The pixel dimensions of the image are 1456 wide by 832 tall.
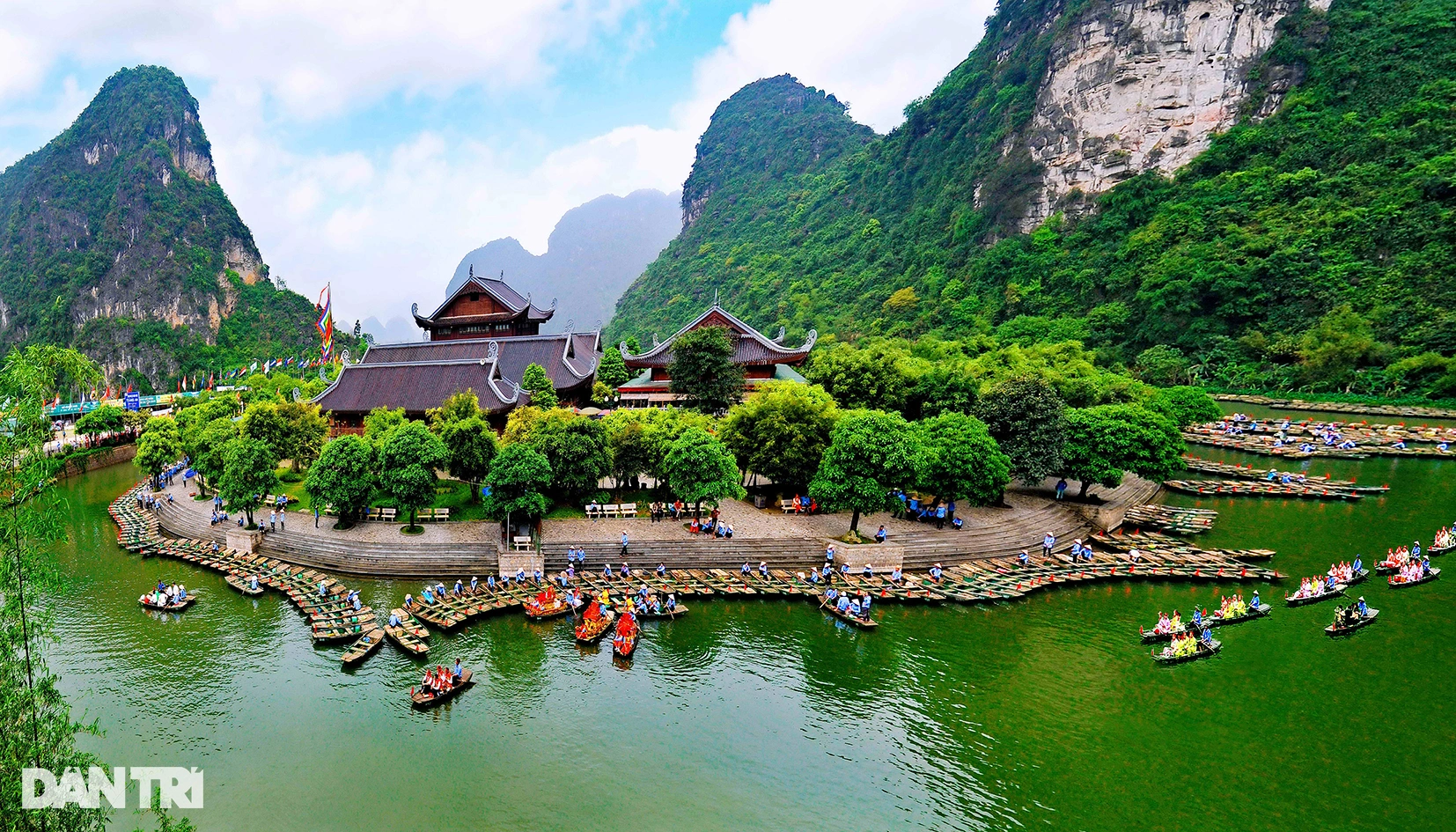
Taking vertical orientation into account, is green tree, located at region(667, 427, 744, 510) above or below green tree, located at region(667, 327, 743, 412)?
below

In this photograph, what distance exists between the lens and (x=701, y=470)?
1059 inches

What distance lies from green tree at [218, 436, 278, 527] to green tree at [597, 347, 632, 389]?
2553cm

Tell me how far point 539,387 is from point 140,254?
387 ft

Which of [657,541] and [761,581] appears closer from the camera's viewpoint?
[761,581]

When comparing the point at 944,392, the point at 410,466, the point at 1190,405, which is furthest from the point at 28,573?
the point at 1190,405

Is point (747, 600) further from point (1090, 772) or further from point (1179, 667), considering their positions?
point (1179, 667)

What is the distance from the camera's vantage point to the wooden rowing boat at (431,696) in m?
17.4

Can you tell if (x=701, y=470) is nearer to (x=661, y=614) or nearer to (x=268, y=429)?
(x=661, y=614)

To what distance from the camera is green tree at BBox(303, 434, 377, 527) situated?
2719cm

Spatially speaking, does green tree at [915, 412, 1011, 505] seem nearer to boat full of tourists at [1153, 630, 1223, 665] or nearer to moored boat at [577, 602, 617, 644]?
boat full of tourists at [1153, 630, 1223, 665]

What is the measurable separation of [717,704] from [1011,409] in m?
21.3

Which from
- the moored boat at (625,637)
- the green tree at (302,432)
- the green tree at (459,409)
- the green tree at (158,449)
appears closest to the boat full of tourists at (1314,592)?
the moored boat at (625,637)

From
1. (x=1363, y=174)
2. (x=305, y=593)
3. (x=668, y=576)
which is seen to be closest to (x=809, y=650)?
(x=668, y=576)

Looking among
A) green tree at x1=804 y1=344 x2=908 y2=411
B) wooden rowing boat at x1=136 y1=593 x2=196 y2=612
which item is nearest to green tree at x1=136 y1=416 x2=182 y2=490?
wooden rowing boat at x1=136 y1=593 x2=196 y2=612
